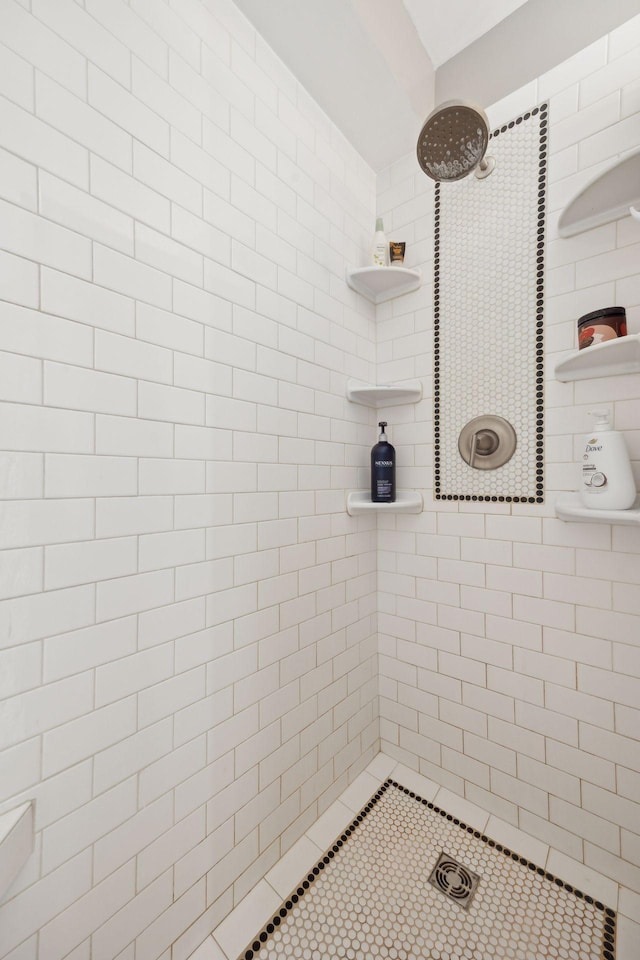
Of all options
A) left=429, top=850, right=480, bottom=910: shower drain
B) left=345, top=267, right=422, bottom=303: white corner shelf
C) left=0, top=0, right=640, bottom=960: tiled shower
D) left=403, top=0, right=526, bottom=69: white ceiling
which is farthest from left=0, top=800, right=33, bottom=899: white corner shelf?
left=403, top=0, right=526, bottom=69: white ceiling

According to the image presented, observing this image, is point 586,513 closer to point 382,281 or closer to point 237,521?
point 237,521

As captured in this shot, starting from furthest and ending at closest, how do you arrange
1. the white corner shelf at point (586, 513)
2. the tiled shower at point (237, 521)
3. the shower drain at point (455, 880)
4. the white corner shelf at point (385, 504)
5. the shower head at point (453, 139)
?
1. the white corner shelf at point (385, 504)
2. the shower drain at point (455, 880)
3. the white corner shelf at point (586, 513)
4. the shower head at point (453, 139)
5. the tiled shower at point (237, 521)

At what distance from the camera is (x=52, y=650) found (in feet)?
2.32

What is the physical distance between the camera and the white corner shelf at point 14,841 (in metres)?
0.59

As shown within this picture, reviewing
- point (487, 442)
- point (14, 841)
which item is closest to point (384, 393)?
point (487, 442)

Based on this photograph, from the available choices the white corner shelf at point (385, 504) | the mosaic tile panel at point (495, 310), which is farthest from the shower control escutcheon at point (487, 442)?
the white corner shelf at point (385, 504)

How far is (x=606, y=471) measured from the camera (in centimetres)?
100

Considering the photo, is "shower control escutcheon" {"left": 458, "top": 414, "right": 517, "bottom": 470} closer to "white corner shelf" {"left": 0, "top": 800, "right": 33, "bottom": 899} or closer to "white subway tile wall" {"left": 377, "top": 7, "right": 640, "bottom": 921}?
"white subway tile wall" {"left": 377, "top": 7, "right": 640, "bottom": 921}

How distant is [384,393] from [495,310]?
0.46 metres

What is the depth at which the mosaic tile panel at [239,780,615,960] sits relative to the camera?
946mm

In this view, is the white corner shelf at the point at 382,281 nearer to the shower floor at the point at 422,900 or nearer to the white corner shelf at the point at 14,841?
the white corner shelf at the point at 14,841

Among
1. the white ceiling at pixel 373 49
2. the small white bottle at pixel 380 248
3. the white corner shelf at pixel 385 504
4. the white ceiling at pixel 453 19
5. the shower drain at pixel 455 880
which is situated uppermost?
the white ceiling at pixel 453 19

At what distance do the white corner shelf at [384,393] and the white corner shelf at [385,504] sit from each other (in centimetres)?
36

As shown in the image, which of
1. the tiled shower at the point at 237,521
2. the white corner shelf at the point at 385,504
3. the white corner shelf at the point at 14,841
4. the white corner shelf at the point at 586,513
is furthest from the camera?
the white corner shelf at the point at 385,504
